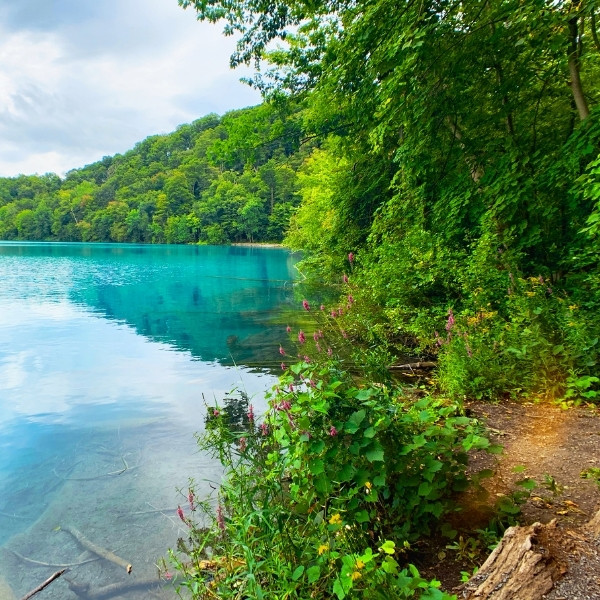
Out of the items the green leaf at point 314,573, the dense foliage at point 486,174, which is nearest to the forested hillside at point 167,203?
the dense foliage at point 486,174

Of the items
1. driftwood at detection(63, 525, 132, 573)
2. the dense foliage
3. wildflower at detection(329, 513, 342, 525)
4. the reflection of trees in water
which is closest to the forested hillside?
the dense foliage

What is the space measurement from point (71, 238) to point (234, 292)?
11900 cm

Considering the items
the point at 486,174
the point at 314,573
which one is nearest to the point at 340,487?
the point at 314,573

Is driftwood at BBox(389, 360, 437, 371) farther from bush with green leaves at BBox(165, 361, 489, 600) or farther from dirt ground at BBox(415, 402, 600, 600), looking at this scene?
bush with green leaves at BBox(165, 361, 489, 600)

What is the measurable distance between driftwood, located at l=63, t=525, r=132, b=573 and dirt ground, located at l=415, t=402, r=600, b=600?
9.48 feet

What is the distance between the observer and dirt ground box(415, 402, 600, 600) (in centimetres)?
190

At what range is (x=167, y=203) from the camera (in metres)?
107

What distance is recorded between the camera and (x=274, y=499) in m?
3.07

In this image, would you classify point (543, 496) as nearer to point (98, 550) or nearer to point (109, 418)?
point (98, 550)

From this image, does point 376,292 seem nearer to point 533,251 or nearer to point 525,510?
point 533,251

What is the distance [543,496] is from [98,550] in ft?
13.5

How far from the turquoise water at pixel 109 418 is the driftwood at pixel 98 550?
0.04 metres

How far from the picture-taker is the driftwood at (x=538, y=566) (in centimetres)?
174

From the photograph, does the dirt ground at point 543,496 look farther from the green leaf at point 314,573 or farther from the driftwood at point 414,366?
the driftwood at point 414,366
